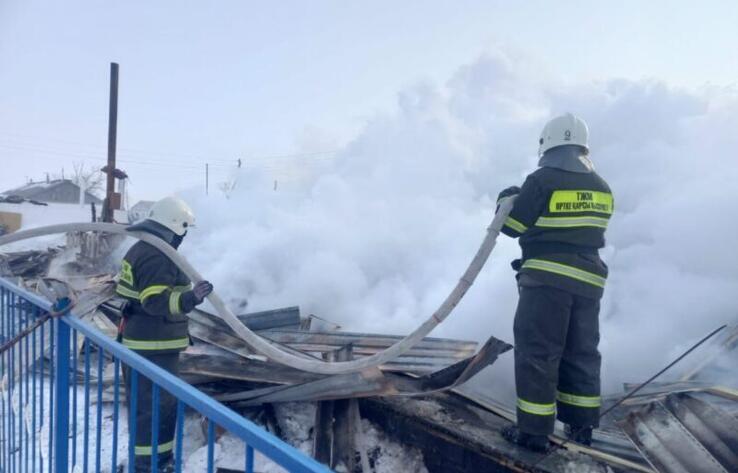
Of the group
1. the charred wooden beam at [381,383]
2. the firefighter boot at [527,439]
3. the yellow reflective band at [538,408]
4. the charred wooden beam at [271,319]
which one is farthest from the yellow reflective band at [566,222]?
the charred wooden beam at [271,319]

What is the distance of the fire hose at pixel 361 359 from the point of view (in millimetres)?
2965

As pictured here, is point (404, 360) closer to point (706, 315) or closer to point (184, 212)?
→ point (184, 212)

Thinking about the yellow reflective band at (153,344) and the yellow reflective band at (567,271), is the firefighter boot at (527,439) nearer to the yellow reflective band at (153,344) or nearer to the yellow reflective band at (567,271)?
the yellow reflective band at (567,271)

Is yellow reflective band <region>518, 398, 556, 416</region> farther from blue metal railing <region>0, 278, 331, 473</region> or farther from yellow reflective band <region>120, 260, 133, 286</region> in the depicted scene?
yellow reflective band <region>120, 260, 133, 286</region>

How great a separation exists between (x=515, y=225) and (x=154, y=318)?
2259mm

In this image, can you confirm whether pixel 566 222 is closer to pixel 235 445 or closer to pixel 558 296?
pixel 558 296

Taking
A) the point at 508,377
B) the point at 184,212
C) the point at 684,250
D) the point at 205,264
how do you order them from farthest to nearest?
the point at 205,264 → the point at 684,250 → the point at 508,377 → the point at 184,212

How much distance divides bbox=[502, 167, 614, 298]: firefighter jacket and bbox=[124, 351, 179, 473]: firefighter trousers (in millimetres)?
2263

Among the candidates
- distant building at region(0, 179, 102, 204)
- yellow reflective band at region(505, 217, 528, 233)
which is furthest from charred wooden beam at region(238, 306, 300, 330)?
distant building at region(0, 179, 102, 204)

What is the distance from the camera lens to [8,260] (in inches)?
416

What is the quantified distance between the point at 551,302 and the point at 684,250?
10.7 feet

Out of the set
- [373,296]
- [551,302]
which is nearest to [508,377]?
[551,302]

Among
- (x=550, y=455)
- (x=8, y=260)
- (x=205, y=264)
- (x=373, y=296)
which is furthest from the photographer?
(x=8, y=260)

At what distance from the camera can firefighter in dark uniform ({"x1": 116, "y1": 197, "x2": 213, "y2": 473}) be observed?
309 centimetres
